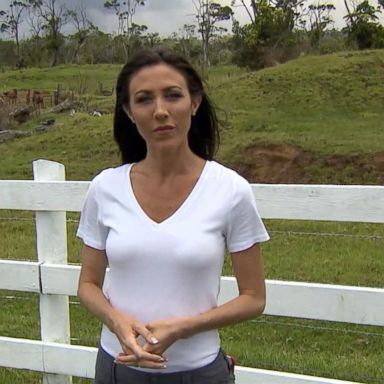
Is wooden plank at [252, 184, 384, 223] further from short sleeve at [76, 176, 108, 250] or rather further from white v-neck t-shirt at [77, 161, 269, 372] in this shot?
short sleeve at [76, 176, 108, 250]

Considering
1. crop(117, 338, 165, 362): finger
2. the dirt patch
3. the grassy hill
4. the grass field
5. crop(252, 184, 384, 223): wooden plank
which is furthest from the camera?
the grassy hill

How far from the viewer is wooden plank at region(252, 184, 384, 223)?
3434 mm

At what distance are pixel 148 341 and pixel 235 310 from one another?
Result: 0.89ft

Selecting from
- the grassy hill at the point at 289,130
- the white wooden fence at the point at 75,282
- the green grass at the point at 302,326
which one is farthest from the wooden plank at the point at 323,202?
the grassy hill at the point at 289,130

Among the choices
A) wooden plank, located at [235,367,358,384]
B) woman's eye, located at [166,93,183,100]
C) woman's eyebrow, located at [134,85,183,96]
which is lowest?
wooden plank, located at [235,367,358,384]

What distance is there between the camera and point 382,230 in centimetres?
896

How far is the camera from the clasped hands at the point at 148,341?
6.14 ft

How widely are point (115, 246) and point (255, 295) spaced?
0.40 meters

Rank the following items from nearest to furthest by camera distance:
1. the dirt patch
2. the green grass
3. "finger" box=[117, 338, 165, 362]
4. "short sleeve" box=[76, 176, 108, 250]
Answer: "finger" box=[117, 338, 165, 362] < "short sleeve" box=[76, 176, 108, 250] < the green grass < the dirt patch

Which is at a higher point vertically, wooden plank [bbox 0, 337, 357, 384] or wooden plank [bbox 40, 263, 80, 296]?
wooden plank [bbox 40, 263, 80, 296]

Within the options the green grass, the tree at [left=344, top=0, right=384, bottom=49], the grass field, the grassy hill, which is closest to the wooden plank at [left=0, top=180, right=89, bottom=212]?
the grass field

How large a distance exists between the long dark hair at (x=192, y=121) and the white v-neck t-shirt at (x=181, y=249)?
0.20 metres

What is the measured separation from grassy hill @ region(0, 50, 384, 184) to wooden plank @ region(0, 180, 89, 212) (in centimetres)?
787

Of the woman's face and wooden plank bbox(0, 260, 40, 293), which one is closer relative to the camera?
the woman's face
